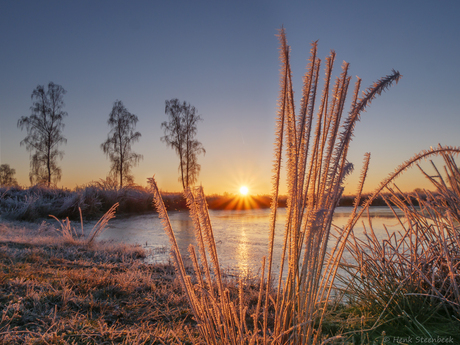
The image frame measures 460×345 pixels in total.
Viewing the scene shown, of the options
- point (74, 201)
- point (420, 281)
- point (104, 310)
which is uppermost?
point (74, 201)

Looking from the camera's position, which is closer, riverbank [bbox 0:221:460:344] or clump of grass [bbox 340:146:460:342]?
riverbank [bbox 0:221:460:344]

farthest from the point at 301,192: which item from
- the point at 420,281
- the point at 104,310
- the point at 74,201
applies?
the point at 74,201

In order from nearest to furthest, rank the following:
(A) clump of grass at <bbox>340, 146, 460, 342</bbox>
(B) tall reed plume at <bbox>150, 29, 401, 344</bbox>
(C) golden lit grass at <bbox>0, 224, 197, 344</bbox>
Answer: (B) tall reed plume at <bbox>150, 29, 401, 344</bbox>, (C) golden lit grass at <bbox>0, 224, 197, 344</bbox>, (A) clump of grass at <bbox>340, 146, 460, 342</bbox>

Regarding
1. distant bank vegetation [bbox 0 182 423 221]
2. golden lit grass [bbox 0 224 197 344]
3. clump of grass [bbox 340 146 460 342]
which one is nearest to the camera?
golden lit grass [bbox 0 224 197 344]

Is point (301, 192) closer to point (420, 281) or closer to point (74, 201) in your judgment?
point (420, 281)

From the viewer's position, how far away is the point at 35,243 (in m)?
3.72

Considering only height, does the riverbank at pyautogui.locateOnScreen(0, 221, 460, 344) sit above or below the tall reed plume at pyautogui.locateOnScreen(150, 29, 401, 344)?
below

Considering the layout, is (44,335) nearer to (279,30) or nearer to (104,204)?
(279,30)

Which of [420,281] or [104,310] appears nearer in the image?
[420,281]

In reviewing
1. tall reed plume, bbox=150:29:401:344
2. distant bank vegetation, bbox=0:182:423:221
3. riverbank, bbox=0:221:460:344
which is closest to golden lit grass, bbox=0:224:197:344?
riverbank, bbox=0:221:460:344

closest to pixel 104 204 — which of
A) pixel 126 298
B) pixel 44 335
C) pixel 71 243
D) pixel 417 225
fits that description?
pixel 71 243

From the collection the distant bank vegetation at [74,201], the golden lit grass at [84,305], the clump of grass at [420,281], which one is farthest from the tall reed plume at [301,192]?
the distant bank vegetation at [74,201]

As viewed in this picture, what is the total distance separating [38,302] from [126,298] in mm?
548

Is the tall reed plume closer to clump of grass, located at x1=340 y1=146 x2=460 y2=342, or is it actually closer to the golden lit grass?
the golden lit grass
